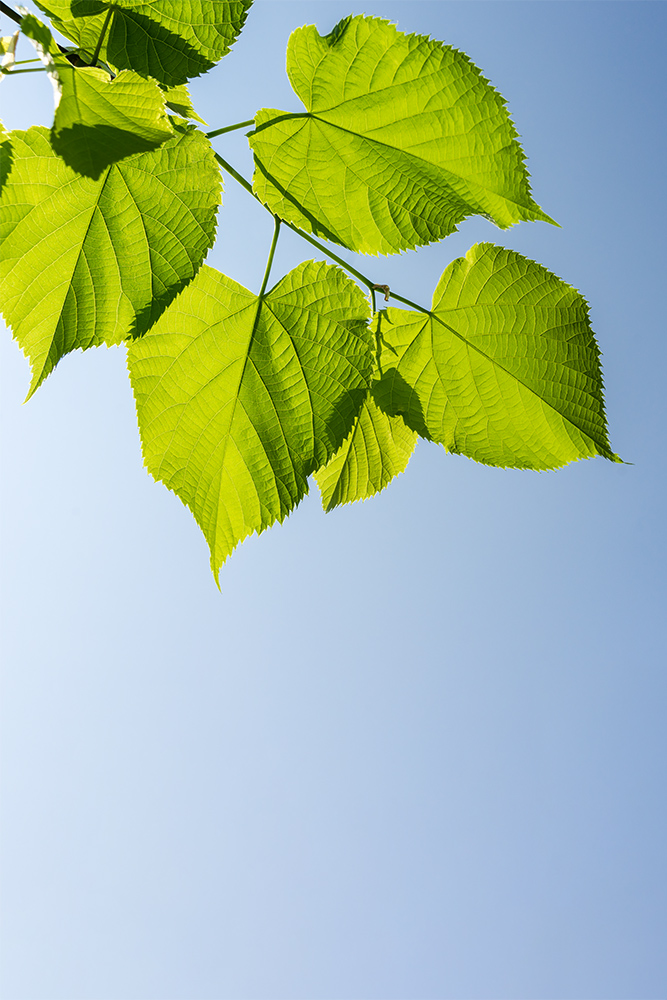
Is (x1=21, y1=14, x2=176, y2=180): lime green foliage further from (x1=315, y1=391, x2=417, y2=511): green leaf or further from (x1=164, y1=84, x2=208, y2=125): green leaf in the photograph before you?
(x1=315, y1=391, x2=417, y2=511): green leaf

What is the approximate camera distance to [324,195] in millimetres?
405

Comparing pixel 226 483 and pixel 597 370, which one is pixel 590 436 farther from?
pixel 226 483

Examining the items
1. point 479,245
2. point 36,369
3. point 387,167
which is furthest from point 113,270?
point 479,245

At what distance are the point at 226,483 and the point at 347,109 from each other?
232 millimetres

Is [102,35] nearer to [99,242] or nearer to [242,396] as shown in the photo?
[99,242]

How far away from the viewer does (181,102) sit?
37 cm

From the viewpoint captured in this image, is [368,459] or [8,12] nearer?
[8,12]

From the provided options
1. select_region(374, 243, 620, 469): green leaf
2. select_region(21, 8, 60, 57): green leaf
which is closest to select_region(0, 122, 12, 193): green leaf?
select_region(21, 8, 60, 57): green leaf

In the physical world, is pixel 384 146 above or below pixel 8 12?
above

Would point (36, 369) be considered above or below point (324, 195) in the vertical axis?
below

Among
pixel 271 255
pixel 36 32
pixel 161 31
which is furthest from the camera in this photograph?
pixel 271 255

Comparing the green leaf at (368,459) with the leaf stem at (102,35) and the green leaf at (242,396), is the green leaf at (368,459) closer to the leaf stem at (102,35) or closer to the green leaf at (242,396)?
the green leaf at (242,396)

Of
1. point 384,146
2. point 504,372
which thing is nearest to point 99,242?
point 384,146

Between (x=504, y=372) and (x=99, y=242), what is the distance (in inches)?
10.9
